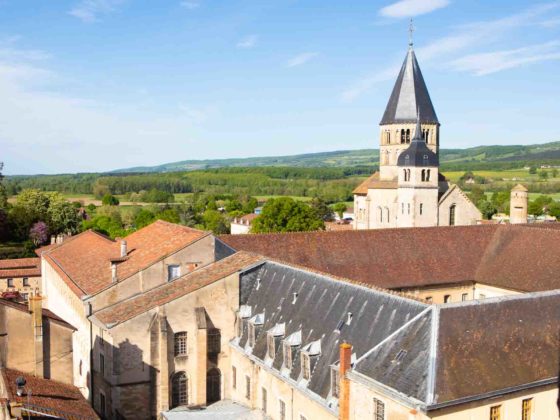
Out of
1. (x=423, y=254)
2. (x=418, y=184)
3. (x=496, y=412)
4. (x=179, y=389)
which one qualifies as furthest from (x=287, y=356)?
(x=418, y=184)

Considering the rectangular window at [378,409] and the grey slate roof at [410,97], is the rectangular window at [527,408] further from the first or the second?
the grey slate roof at [410,97]

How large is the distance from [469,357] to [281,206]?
151 ft

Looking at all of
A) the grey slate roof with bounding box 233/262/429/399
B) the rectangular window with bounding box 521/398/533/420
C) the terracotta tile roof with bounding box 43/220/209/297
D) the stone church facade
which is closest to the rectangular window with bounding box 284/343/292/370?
the grey slate roof with bounding box 233/262/429/399

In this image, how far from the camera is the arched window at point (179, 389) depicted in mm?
33219

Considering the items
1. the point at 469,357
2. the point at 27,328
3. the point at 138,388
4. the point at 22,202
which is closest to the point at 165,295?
the point at 138,388

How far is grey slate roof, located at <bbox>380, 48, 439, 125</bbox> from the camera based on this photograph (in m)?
62.8

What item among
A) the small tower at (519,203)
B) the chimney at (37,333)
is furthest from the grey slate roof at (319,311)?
the small tower at (519,203)

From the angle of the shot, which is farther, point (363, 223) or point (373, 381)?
point (363, 223)

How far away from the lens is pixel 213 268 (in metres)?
37.0

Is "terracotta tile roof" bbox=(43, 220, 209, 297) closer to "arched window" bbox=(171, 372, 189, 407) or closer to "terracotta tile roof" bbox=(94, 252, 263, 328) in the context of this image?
"terracotta tile roof" bbox=(94, 252, 263, 328)

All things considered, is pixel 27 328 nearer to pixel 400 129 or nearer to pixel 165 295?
pixel 165 295

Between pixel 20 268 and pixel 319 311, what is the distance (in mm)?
44402

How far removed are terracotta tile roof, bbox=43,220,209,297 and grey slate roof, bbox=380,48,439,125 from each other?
2932 centimetres

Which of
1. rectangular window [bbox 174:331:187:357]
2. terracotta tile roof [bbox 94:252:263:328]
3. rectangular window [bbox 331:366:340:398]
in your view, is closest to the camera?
rectangular window [bbox 331:366:340:398]
